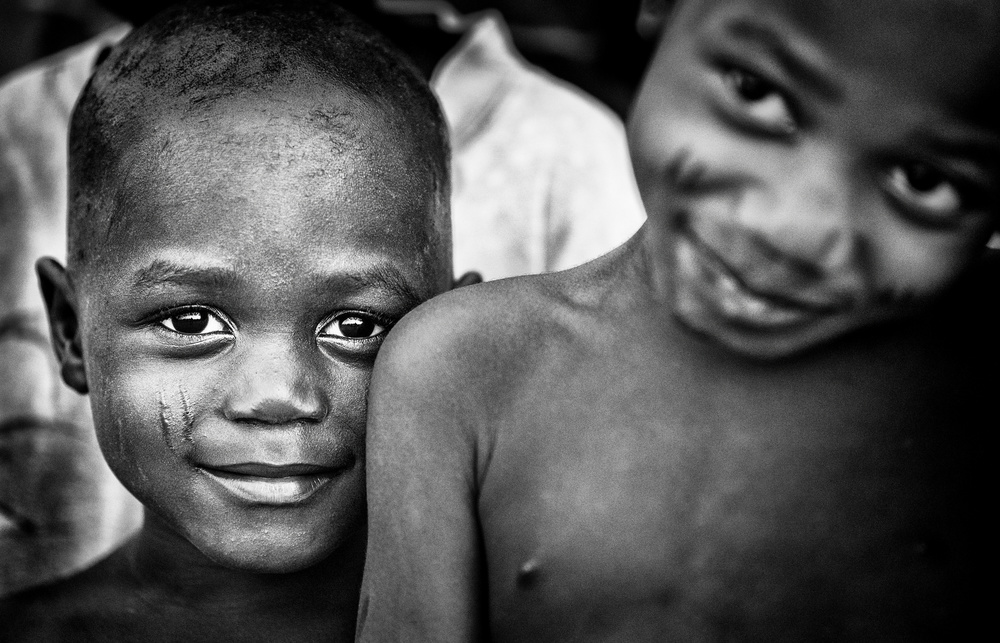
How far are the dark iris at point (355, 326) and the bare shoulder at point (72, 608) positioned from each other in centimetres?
60

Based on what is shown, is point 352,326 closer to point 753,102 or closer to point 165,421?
point 165,421

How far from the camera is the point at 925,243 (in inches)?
36.3

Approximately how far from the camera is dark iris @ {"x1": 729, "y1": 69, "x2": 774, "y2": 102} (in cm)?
91

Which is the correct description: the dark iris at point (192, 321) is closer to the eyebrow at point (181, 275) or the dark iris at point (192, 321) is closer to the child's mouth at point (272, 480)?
the eyebrow at point (181, 275)

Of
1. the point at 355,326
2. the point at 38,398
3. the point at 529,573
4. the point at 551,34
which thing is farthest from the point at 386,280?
the point at 551,34

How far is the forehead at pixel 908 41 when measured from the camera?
0.84m

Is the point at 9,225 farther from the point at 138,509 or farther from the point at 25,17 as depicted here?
the point at 25,17

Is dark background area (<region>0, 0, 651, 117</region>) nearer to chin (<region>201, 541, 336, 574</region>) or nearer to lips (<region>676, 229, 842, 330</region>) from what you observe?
chin (<region>201, 541, 336, 574</region>)

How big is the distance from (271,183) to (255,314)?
15cm

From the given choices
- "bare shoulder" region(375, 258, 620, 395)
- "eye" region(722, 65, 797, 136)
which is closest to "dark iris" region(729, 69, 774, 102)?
"eye" region(722, 65, 797, 136)

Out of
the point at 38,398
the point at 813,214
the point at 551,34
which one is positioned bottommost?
the point at 38,398

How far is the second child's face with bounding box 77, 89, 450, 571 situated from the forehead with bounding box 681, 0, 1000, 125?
1.87 ft

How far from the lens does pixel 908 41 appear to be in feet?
2.80

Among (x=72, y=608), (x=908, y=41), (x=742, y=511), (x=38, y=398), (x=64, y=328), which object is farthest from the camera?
(x=38, y=398)
